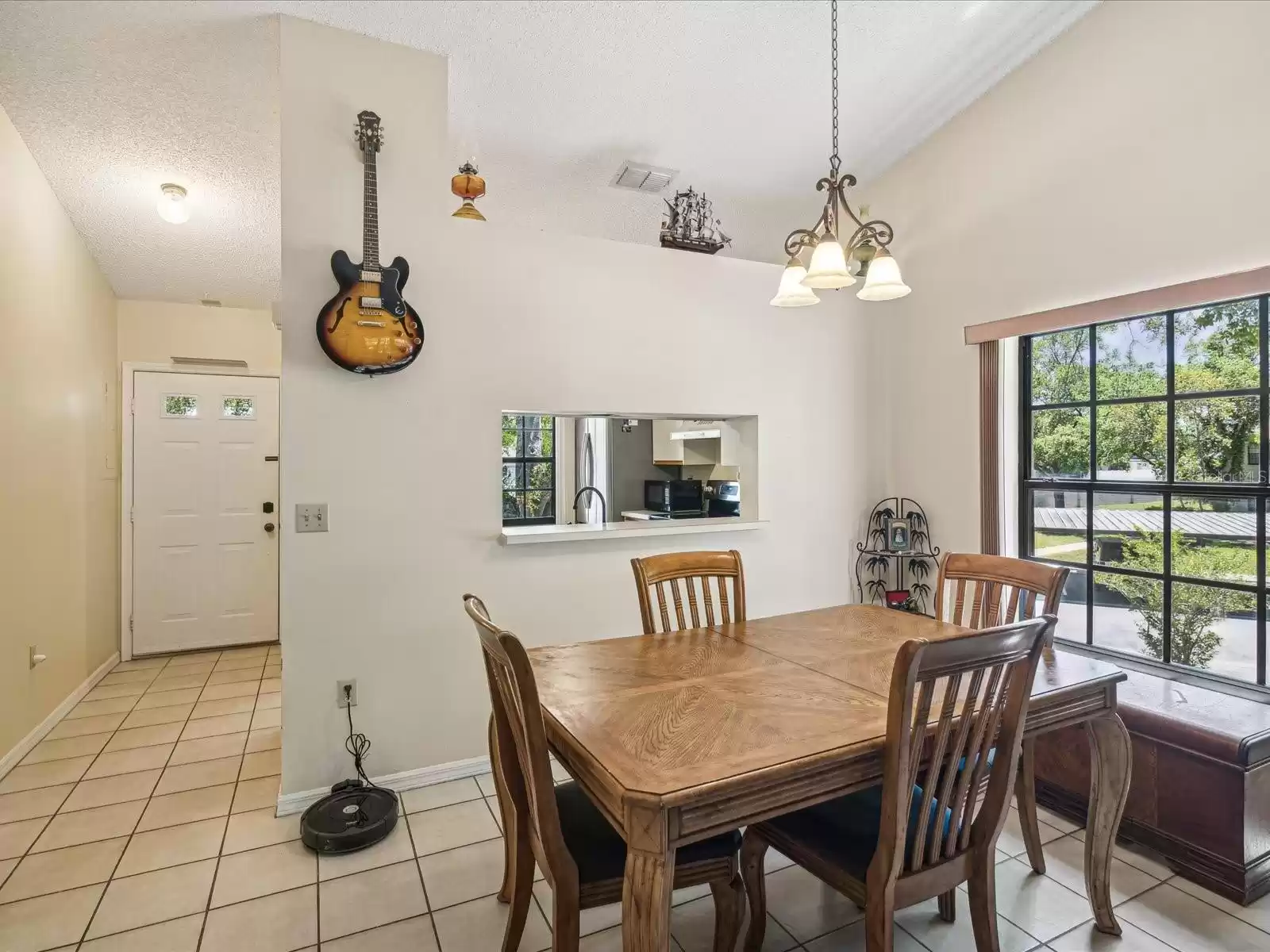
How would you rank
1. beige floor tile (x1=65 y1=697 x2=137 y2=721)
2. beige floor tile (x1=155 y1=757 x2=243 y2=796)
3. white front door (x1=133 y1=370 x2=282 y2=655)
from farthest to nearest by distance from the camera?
white front door (x1=133 y1=370 x2=282 y2=655), beige floor tile (x1=65 y1=697 x2=137 y2=721), beige floor tile (x1=155 y1=757 x2=243 y2=796)

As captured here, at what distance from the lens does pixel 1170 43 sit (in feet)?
8.41

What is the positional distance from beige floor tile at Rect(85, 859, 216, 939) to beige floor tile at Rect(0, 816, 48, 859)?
0.47 m

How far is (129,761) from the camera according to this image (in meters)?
2.89

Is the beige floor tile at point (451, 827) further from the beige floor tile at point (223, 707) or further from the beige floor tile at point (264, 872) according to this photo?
the beige floor tile at point (223, 707)

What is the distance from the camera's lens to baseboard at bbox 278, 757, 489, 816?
8.02ft

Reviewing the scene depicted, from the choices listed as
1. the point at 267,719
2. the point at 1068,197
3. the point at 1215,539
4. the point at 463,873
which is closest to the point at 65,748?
the point at 267,719

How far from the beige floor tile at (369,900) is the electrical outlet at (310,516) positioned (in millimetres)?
1175

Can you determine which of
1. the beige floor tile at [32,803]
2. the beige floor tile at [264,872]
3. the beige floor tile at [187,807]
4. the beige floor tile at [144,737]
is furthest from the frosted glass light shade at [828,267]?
the beige floor tile at [144,737]

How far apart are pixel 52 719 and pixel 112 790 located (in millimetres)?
1021

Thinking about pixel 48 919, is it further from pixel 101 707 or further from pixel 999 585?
pixel 999 585

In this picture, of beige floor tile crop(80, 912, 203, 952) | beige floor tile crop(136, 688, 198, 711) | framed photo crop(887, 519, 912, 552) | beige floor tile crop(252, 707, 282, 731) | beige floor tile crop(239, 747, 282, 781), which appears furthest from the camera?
framed photo crop(887, 519, 912, 552)

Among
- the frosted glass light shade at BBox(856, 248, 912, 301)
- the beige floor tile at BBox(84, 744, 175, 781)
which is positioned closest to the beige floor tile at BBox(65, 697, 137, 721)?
the beige floor tile at BBox(84, 744, 175, 781)

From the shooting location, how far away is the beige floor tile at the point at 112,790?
253 centimetres

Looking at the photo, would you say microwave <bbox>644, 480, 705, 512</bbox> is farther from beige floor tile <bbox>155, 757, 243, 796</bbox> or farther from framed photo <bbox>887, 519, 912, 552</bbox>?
beige floor tile <bbox>155, 757, 243, 796</bbox>
